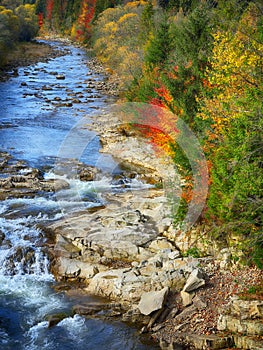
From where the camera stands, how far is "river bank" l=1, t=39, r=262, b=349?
46.6 feet

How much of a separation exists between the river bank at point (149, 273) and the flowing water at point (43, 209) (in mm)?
711

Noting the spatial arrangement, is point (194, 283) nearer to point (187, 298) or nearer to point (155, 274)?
point (187, 298)

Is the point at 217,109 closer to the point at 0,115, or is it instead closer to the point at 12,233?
the point at 12,233

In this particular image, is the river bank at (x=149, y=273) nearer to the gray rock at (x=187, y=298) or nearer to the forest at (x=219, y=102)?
the gray rock at (x=187, y=298)

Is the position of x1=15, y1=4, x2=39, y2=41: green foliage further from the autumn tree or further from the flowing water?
the autumn tree

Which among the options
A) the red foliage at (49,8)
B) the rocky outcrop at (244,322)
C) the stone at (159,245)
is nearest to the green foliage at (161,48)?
the stone at (159,245)

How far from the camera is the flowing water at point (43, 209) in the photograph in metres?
14.6

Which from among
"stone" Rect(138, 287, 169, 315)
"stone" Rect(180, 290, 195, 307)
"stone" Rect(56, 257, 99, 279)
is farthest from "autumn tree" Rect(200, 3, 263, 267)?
"stone" Rect(56, 257, 99, 279)

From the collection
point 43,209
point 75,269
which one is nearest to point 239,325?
point 75,269

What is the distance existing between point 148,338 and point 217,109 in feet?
28.9

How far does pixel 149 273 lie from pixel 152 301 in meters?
1.71

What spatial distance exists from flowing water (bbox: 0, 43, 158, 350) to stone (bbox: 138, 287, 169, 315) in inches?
29.7

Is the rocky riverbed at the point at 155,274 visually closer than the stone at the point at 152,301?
Yes

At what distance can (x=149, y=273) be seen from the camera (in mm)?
16812
